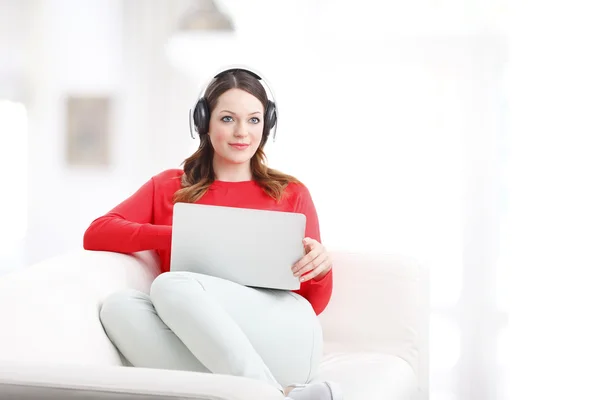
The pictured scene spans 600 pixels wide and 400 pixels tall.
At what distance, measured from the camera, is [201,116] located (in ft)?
7.52

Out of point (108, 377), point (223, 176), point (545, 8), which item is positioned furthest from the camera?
point (545, 8)

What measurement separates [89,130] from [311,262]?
5.50ft

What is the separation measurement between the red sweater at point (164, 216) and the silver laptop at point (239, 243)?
0.18 metres

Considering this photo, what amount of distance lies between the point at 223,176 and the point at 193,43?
3.28 ft

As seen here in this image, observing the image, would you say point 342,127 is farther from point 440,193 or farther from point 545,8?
point 545,8

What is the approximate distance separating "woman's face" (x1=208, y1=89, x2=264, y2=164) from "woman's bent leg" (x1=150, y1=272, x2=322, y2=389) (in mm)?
428

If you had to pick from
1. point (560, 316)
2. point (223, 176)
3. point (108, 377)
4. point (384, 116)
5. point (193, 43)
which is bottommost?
point (560, 316)

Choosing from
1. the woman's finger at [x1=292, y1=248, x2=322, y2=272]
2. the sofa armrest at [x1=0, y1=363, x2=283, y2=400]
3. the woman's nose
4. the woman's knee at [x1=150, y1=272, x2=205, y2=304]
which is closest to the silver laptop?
the woman's finger at [x1=292, y1=248, x2=322, y2=272]

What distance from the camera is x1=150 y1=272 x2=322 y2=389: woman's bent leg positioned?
175 centimetres

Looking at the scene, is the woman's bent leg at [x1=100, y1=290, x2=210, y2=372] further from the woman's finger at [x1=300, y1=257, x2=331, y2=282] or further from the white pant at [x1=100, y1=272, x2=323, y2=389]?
the woman's finger at [x1=300, y1=257, x2=331, y2=282]

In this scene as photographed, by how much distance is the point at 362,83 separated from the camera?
303cm

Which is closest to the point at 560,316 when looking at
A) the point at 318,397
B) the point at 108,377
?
the point at 318,397

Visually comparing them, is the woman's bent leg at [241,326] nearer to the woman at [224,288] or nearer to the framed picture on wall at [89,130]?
the woman at [224,288]

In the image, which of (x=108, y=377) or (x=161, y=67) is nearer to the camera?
(x=108, y=377)
